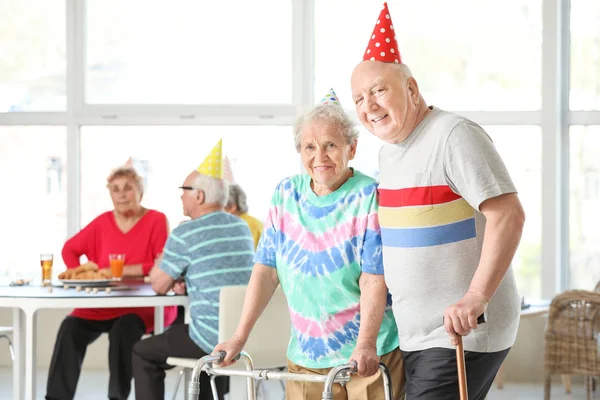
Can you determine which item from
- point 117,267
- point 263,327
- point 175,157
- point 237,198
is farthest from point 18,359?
point 175,157

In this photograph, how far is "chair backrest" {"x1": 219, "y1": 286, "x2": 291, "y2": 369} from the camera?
11.6 feet

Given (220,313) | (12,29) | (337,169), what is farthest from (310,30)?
(337,169)

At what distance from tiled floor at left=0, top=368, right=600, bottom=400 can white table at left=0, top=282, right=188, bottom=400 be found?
1.17 meters

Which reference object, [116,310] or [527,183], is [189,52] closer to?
[527,183]

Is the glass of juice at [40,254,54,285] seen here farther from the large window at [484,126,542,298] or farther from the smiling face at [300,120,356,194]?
the large window at [484,126,542,298]

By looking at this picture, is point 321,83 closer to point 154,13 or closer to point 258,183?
point 258,183

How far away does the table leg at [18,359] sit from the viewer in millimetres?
4266

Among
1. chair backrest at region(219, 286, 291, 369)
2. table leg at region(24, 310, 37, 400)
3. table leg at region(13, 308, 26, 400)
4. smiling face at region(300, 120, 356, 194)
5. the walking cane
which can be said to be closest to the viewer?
the walking cane

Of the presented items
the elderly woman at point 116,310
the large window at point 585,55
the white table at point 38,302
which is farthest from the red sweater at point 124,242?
the large window at point 585,55

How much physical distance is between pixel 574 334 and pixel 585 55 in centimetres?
235

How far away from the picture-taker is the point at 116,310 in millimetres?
4633

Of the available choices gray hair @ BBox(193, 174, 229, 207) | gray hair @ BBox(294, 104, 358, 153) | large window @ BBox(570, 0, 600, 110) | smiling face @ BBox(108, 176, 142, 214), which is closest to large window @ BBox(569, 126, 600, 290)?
large window @ BBox(570, 0, 600, 110)

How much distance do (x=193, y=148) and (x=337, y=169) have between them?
15.1 ft

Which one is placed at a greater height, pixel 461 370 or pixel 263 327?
pixel 461 370
